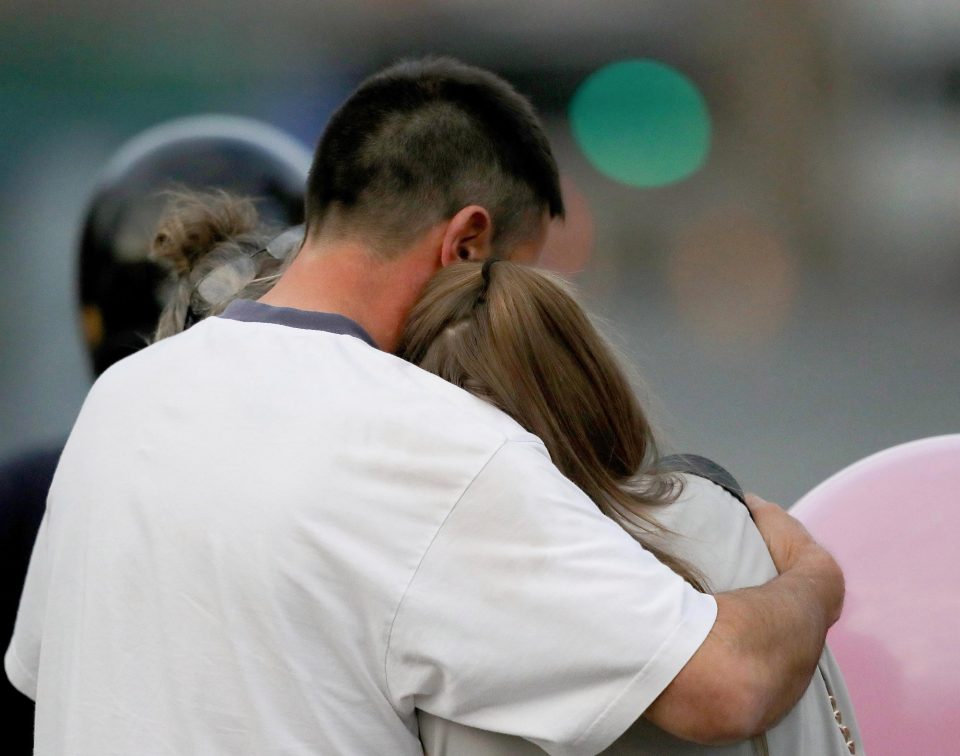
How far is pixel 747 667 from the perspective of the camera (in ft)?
2.34

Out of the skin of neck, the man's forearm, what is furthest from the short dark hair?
the man's forearm

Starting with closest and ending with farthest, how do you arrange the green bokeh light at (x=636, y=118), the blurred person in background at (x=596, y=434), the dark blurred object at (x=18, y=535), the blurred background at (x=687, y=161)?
1. the blurred person in background at (x=596, y=434)
2. the dark blurred object at (x=18, y=535)
3. the blurred background at (x=687, y=161)
4. the green bokeh light at (x=636, y=118)

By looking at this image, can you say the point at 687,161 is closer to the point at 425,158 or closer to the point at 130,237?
the point at 130,237

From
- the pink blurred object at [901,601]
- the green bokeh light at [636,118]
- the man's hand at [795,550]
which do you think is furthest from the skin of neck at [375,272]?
the green bokeh light at [636,118]

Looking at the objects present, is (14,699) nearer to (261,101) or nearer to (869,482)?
(869,482)

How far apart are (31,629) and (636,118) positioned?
331cm

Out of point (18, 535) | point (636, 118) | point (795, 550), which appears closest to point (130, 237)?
point (18, 535)

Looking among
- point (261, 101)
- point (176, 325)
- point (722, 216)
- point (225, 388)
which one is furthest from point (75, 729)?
point (722, 216)

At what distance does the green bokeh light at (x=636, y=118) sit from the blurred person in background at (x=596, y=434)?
313 cm

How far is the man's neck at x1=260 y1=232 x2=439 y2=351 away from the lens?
3.24ft

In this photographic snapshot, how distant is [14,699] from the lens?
1461mm

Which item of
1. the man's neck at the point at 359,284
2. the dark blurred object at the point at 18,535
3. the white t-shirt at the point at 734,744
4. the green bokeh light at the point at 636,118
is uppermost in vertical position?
the green bokeh light at the point at 636,118

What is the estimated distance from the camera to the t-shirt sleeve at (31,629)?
0.98m

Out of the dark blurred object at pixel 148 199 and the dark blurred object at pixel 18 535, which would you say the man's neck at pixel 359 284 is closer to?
the dark blurred object at pixel 18 535
